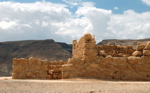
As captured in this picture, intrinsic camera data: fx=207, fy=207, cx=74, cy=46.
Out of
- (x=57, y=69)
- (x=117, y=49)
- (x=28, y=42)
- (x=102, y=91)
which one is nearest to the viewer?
(x=102, y=91)

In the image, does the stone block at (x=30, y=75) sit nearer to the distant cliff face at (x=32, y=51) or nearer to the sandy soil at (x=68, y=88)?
the sandy soil at (x=68, y=88)

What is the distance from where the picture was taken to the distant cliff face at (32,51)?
4431 cm

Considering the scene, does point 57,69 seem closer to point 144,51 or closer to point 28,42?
point 144,51

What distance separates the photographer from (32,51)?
46.8 metres

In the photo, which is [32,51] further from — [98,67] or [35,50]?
[98,67]

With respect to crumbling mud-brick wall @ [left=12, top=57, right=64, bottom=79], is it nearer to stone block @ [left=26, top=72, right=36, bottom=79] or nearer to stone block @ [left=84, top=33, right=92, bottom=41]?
stone block @ [left=26, top=72, right=36, bottom=79]

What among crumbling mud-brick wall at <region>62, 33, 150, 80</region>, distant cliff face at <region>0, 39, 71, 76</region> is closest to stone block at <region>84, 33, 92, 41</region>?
crumbling mud-brick wall at <region>62, 33, 150, 80</region>

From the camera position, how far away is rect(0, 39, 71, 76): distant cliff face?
1745 inches

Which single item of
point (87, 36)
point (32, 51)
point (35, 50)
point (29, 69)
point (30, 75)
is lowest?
point (30, 75)

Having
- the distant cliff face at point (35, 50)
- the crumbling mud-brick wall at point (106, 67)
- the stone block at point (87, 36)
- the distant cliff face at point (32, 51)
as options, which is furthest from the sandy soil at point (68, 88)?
the distant cliff face at point (32, 51)

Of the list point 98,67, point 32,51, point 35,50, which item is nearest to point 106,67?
point 98,67

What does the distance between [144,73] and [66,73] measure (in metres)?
4.99

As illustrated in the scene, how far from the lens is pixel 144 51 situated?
1361 cm

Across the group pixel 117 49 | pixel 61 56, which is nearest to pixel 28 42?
pixel 61 56
